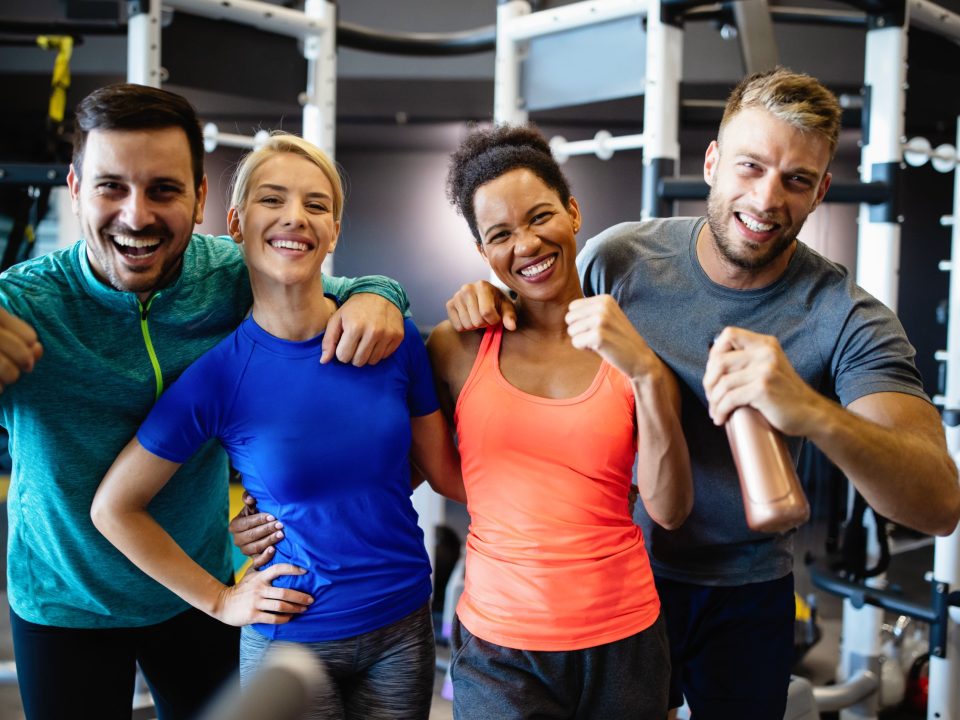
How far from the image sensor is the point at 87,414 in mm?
1415

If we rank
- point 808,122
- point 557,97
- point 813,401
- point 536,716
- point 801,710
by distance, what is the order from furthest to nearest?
1. point 557,97
2. point 801,710
3. point 808,122
4. point 536,716
5. point 813,401

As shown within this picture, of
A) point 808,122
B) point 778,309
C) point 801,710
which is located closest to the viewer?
point 808,122

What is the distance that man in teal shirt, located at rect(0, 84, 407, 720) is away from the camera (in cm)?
137

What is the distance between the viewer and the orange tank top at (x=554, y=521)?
4.22ft

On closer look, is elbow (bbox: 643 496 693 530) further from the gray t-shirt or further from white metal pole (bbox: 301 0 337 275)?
white metal pole (bbox: 301 0 337 275)

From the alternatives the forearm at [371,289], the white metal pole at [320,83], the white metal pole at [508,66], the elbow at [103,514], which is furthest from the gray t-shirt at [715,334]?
the white metal pole at [320,83]

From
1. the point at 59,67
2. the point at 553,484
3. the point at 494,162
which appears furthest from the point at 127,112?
the point at 59,67

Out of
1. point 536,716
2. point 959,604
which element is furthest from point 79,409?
point 959,604

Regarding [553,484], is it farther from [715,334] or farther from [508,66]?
[508,66]

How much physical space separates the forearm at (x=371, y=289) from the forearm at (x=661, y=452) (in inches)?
20.8


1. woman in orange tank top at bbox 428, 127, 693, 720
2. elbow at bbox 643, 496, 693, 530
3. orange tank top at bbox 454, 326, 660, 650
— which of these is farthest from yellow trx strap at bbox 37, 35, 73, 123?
elbow at bbox 643, 496, 693, 530

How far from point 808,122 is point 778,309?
0.32 metres

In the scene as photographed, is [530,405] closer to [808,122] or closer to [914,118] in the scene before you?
[808,122]

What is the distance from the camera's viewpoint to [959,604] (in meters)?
2.57
